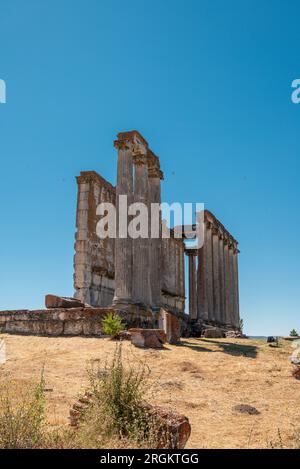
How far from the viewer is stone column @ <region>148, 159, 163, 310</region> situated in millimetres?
21172

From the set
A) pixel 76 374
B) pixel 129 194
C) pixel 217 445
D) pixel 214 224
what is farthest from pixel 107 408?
pixel 214 224

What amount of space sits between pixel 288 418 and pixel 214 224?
91.4 feet

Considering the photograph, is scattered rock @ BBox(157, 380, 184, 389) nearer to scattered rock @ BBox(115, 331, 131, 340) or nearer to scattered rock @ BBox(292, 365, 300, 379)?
scattered rock @ BBox(292, 365, 300, 379)

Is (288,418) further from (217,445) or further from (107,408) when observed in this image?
(107,408)

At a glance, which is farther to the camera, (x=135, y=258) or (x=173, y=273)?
(x=173, y=273)

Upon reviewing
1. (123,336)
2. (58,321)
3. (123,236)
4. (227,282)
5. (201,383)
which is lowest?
(201,383)

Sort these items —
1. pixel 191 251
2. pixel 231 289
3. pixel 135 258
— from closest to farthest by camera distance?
pixel 135 258 < pixel 191 251 < pixel 231 289

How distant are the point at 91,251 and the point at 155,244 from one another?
12.4ft

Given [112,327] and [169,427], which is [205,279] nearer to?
[112,327]

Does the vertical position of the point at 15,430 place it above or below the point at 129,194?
below

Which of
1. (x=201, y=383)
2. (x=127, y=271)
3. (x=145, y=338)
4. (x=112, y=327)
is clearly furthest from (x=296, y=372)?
(x=127, y=271)

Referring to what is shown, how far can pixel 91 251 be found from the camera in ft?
76.1

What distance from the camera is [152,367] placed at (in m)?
9.98
